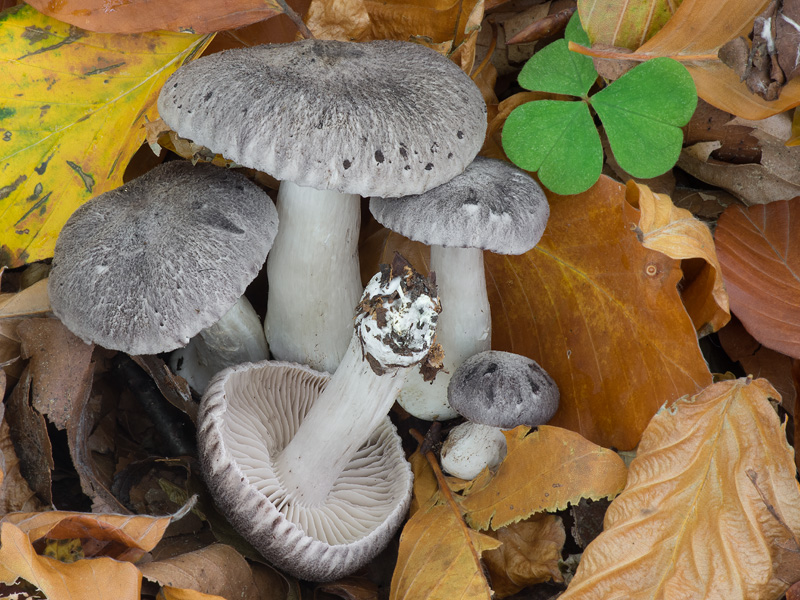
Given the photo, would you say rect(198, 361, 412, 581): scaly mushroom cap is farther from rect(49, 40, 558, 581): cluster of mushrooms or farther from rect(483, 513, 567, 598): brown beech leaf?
rect(483, 513, 567, 598): brown beech leaf

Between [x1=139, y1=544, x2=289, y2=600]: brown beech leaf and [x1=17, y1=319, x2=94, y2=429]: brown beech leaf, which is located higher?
[x1=17, y1=319, x2=94, y2=429]: brown beech leaf

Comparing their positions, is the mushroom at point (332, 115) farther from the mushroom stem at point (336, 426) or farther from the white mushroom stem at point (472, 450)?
the white mushroom stem at point (472, 450)

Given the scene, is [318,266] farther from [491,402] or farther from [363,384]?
[491,402]

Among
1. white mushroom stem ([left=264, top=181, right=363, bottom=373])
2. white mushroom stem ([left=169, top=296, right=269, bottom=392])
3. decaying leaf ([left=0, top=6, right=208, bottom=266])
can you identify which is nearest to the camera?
decaying leaf ([left=0, top=6, right=208, bottom=266])

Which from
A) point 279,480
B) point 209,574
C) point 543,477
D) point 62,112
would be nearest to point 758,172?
point 543,477

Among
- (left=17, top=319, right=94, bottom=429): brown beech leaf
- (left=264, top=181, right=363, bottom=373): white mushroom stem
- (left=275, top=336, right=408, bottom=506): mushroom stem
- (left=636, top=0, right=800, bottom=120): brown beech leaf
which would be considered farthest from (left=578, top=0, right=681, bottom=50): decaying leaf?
(left=17, top=319, right=94, bottom=429): brown beech leaf

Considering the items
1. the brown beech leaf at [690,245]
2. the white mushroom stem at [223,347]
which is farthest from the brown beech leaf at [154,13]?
the brown beech leaf at [690,245]

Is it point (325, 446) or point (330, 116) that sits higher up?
point (330, 116)
